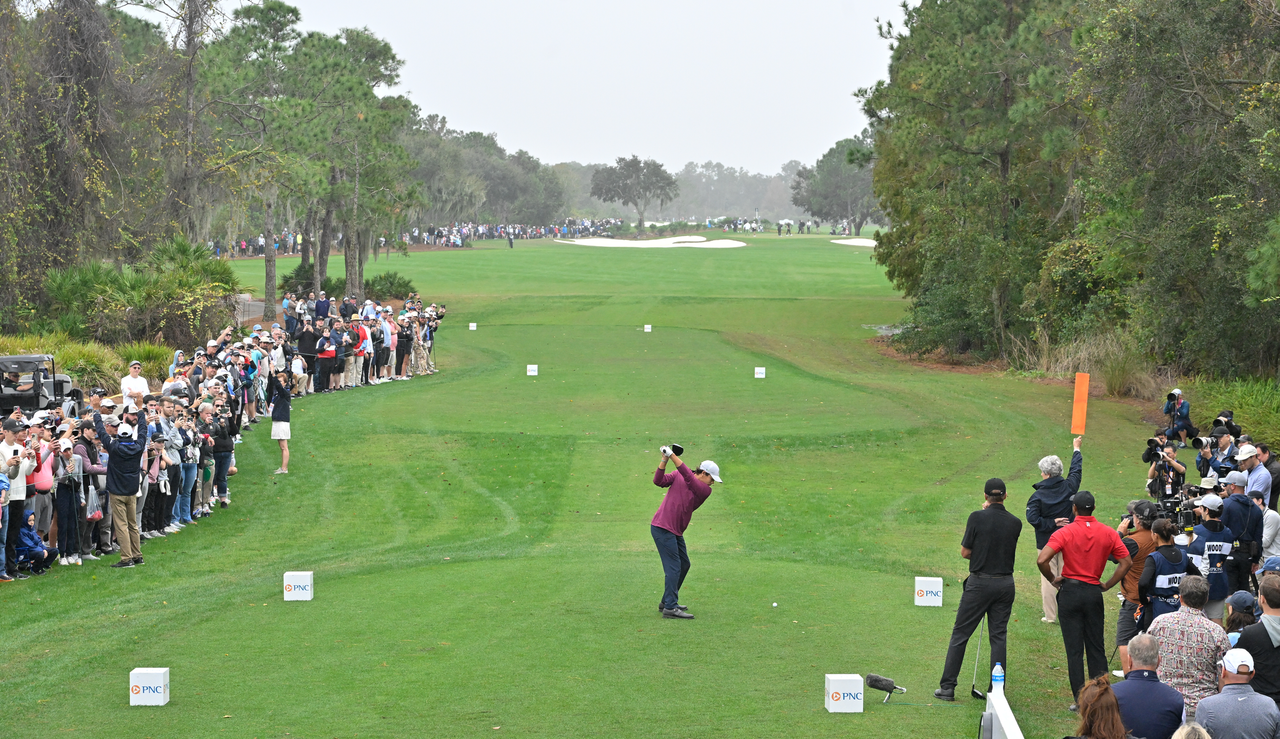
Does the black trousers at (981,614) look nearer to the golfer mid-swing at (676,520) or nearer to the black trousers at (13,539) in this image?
the golfer mid-swing at (676,520)

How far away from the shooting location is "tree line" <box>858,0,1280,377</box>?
24.1 metres

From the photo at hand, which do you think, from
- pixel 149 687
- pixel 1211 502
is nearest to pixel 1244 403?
pixel 1211 502

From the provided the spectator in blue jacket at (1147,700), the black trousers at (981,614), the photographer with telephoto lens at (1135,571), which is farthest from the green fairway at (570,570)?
the spectator in blue jacket at (1147,700)

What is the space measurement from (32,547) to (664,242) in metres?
98.4

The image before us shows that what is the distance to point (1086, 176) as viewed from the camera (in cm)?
3378

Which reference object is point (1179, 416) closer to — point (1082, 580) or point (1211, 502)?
point (1211, 502)

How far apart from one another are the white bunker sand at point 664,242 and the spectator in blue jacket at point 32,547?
86478 millimetres

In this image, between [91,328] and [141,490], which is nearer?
[141,490]

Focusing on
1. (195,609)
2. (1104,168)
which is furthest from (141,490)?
(1104,168)

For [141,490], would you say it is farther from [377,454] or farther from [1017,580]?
[1017,580]

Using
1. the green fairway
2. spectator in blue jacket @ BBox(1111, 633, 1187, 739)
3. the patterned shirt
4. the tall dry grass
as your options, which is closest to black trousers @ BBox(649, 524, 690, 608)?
the green fairway

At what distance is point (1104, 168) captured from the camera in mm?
27422

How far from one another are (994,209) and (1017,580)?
27.3 meters

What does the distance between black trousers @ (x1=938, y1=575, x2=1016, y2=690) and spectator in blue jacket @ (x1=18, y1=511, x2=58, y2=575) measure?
11189 millimetres
